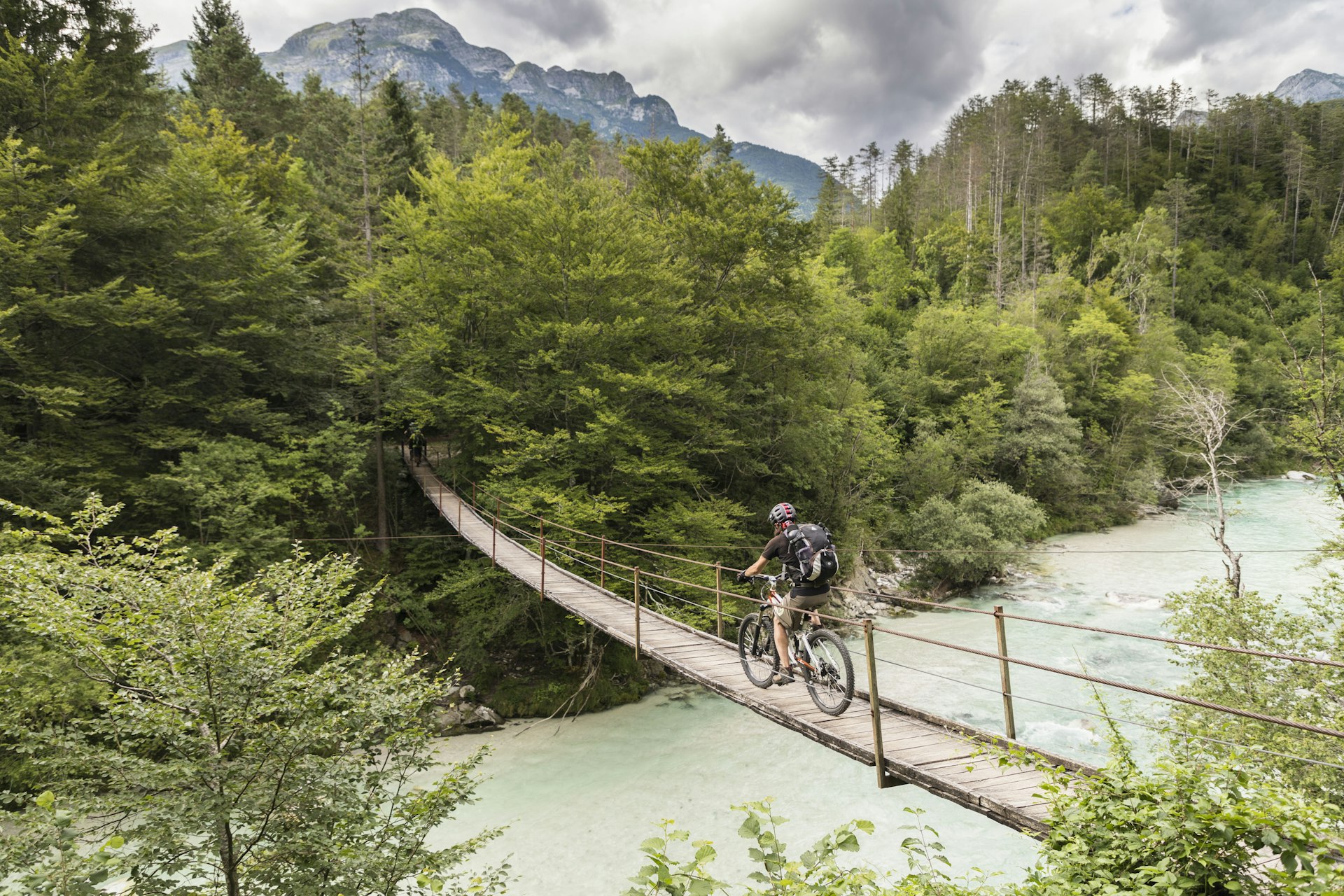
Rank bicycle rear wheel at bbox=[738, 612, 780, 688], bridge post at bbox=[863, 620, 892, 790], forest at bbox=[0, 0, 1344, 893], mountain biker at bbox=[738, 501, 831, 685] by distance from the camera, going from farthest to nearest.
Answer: bicycle rear wheel at bbox=[738, 612, 780, 688], mountain biker at bbox=[738, 501, 831, 685], forest at bbox=[0, 0, 1344, 893], bridge post at bbox=[863, 620, 892, 790]

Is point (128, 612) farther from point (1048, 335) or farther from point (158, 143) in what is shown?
point (1048, 335)

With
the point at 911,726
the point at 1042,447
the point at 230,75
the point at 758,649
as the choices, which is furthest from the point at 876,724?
the point at 230,75

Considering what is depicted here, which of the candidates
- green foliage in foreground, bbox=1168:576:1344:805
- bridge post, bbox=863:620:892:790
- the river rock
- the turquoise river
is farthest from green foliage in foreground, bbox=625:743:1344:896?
the river rock

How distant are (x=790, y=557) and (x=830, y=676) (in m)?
0.88

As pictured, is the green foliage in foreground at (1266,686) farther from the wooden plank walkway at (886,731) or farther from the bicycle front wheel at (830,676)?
the bicycle front wheel at (830,676)

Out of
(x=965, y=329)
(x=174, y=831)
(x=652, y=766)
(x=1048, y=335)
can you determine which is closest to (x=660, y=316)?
Result: (x=652, y=766)

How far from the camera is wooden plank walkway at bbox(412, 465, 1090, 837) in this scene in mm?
3213

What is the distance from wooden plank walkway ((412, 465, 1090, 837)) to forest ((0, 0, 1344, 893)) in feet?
2.53

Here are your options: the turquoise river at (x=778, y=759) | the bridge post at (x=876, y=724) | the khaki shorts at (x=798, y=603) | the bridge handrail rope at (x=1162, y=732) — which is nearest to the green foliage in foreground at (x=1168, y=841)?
the bridge handrail rope at (x=1162, y=732)

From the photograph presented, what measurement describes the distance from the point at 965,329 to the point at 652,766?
20045mm

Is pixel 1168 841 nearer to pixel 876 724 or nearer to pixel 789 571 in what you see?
pixel 876 724

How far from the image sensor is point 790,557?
4.54m

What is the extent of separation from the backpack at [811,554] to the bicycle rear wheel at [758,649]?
2.28 ft

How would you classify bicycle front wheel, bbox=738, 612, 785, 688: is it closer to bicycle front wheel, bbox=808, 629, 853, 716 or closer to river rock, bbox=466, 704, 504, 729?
bicycle front wheel, bbox=808, 629, 853, 716
